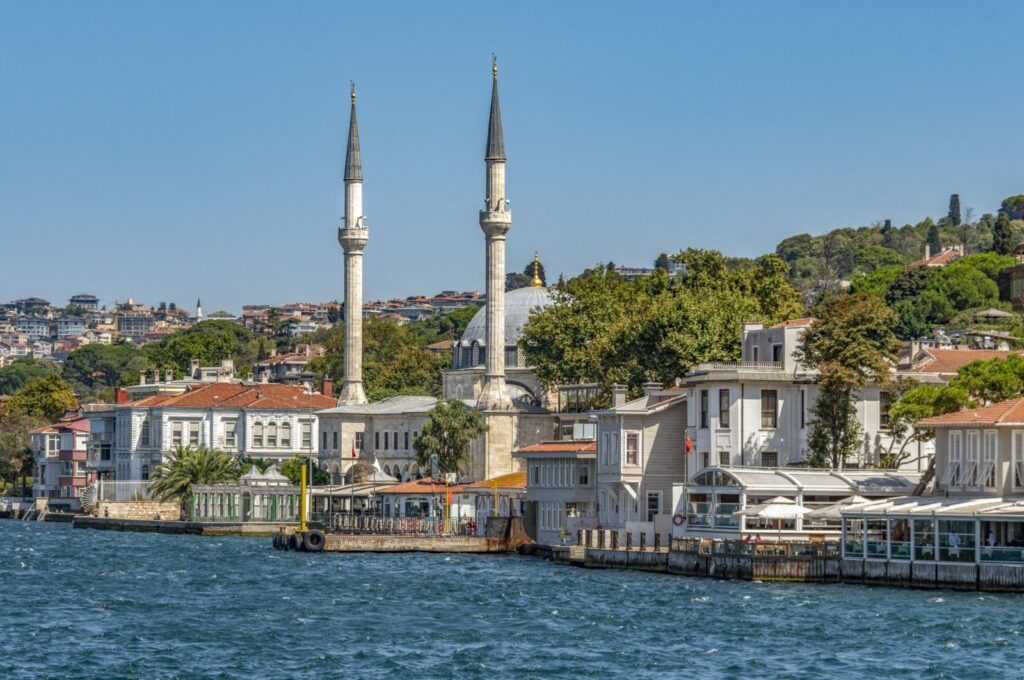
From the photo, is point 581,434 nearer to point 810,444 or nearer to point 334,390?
point 810,444

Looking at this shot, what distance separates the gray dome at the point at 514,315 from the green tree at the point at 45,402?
138ft

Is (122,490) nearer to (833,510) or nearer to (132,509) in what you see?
(132,509)

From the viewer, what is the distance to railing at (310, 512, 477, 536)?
7144 centimetres

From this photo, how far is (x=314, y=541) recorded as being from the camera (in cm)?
6831

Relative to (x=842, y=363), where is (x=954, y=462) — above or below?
below

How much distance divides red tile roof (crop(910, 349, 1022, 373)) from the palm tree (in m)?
33.4

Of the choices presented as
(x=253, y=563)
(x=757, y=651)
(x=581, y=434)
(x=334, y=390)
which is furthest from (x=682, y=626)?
(x=334, y=390)

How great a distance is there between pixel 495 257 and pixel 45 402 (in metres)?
56.1

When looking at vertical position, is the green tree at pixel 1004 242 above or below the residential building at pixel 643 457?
above

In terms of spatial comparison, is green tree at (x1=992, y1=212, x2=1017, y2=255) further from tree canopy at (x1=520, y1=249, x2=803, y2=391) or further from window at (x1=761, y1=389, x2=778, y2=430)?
window at (x1=761, y1=389, x2=778, y2=430)

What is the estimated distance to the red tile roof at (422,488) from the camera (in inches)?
3041

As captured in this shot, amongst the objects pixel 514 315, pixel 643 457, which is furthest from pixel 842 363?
pixel 514 315

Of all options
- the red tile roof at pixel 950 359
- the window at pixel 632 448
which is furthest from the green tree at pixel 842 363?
the red tile roof at pixel 950 359

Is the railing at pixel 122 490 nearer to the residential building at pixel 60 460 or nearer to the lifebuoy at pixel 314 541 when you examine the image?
the residential building at pixel 60 460
